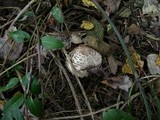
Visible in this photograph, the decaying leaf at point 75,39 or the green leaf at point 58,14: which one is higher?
the green leaf at point 58,14

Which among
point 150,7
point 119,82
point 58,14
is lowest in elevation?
point 119,82

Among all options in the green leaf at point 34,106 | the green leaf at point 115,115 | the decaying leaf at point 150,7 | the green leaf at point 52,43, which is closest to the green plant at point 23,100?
the green leaf at point 34,106

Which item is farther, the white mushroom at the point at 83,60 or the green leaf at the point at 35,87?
the white mushroom at the point at 83,60

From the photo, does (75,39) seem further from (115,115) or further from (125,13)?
(115,115)

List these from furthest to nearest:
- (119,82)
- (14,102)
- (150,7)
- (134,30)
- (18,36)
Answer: (150,7) < (134,30) < (119,82) < (18,36) < (14,102)

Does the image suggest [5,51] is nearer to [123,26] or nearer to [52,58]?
[52,58]

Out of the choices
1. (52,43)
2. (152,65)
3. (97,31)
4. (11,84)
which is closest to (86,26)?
(97,31)

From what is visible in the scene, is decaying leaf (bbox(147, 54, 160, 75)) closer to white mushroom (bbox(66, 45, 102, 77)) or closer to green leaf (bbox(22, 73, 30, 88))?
white mushroom (bbox(66, 45, 102, 77))

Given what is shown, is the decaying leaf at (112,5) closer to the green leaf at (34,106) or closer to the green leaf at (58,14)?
the green leaf at (58,14)
